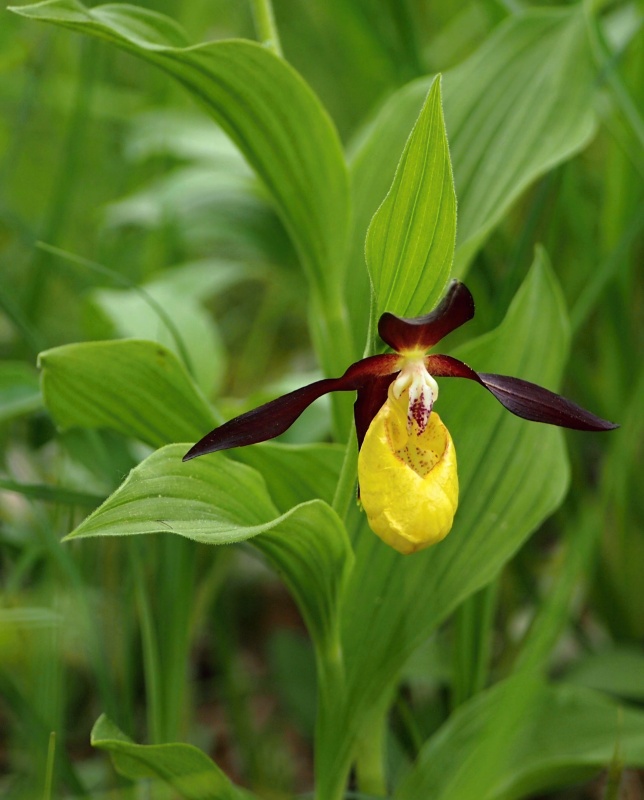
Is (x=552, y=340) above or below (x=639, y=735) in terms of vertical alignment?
above

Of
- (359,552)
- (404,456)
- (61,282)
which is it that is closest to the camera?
(404,456)

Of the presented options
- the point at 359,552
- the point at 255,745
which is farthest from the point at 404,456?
the point at 255,745

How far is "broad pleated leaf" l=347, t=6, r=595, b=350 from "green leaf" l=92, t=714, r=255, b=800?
533 millimetres

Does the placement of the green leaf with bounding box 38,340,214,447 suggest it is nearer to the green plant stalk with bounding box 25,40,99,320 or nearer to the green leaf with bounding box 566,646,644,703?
the green plant stalk with bounding box 25,40,99,320

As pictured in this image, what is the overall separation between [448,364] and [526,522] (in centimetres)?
29

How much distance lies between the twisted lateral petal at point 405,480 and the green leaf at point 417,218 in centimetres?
10

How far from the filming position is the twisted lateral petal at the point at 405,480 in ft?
2.04

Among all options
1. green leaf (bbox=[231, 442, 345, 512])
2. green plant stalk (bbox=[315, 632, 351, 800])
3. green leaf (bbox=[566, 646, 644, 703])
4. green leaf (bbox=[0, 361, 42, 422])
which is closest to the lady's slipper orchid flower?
green leaf (bbox=[231, 442, 345, 512])

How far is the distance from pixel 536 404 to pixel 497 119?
20.7 inches

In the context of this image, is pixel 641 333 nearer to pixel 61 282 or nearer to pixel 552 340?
pixel 552 340

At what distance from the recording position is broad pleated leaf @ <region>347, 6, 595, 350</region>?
3.25 feet

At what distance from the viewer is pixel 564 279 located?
5.18 ft

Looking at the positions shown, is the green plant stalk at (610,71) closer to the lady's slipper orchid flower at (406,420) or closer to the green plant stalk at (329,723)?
the lady's slipper orchid flower at (406,420)

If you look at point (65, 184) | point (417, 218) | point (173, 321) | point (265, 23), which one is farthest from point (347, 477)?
point (65, 184)
